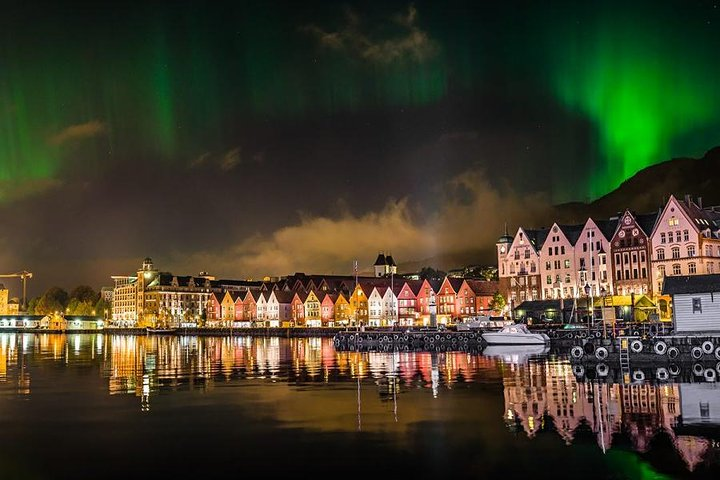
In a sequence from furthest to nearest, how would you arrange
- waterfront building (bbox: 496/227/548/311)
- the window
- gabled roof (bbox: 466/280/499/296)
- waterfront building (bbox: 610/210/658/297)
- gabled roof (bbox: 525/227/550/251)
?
gabled roof (bbox: 466/280/499/296), gabled roof (bbox: 525/227/550/251), waterfront building (bbox: 496/227/548/311), waterfront building (bbox: 610/210/658/297), the window

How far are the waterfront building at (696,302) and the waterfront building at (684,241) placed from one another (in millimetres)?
55403

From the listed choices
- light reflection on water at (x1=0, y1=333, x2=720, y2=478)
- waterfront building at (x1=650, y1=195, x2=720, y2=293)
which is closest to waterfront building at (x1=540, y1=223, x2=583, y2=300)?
waterfront building at (x1=650, y1=195, x2=720, y2=293)

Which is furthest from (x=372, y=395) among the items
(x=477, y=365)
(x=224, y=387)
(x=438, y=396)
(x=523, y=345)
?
(x=523, y=345)

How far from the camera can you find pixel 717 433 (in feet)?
A: 91.2

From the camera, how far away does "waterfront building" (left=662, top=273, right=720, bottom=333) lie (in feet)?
196

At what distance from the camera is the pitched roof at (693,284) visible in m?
60.0

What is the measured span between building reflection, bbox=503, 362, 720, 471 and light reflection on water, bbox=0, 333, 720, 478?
0.06m

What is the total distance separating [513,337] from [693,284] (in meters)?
33.6

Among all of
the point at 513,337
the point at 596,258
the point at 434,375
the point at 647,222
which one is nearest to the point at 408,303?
the point at 596,258

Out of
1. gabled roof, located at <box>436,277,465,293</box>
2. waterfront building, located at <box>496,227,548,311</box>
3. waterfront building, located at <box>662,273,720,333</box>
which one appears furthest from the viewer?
gabled roof, located at <box>436,277,465,293</box>

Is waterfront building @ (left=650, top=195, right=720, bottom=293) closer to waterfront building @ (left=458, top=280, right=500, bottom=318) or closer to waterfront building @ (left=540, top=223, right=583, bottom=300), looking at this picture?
waterfront building @ (left=540, top=223, right=583, bottom=300)

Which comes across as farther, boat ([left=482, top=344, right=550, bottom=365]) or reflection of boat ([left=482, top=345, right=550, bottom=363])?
reflection of boat ([left=482, top=345, right=550, bottom=363])

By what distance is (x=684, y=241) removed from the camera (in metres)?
115

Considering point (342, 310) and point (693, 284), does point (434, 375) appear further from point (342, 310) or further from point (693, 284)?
point (342, 310)
